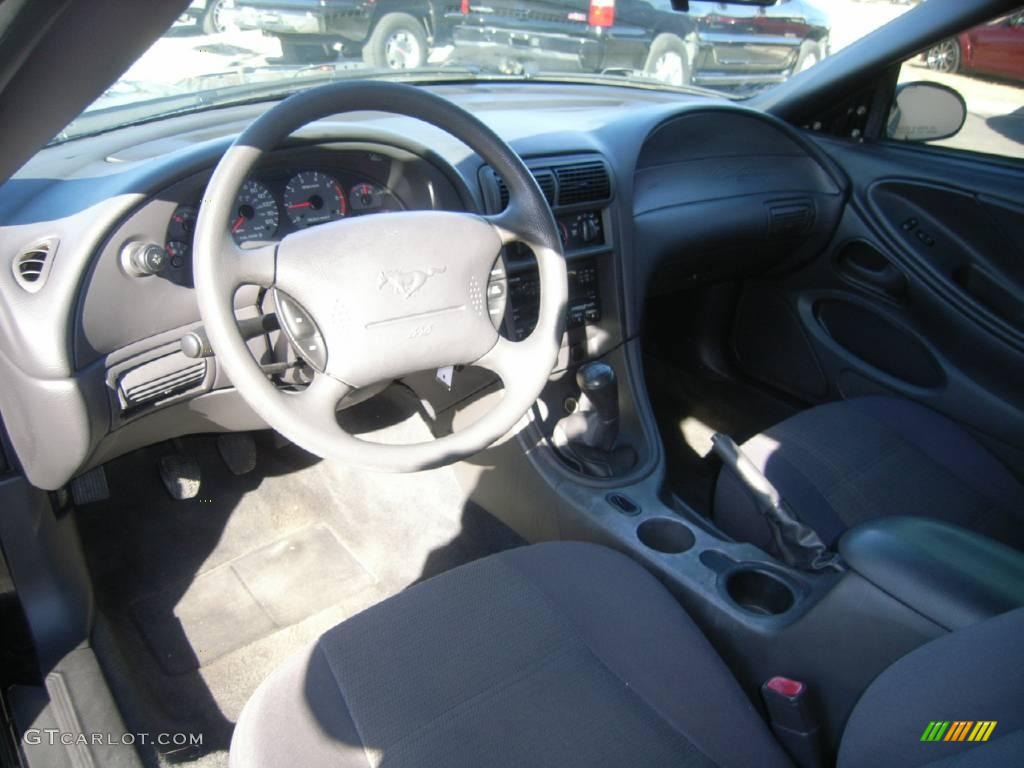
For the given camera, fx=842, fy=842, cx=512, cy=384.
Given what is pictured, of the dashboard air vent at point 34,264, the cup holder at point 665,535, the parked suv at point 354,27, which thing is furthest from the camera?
the parked suv at point 354,27

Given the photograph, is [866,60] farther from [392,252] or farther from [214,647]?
[214,647]

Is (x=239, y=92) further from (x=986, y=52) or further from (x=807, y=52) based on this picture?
(x=807, y=52)

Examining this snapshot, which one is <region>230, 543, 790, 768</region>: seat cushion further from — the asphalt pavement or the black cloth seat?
the asphalt pavement

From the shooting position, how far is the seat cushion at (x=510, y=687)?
114cm

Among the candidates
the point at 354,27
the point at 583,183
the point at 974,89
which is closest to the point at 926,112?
the point at 974,89

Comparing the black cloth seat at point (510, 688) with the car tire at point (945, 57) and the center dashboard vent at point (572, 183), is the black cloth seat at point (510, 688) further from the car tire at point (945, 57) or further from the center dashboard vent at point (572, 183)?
the car tire at point (945, 57)

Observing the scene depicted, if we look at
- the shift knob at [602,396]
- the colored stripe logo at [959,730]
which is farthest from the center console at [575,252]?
the colored stripe logo at [959,730]

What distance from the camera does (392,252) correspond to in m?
1.35

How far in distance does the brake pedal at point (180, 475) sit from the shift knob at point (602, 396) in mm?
1077

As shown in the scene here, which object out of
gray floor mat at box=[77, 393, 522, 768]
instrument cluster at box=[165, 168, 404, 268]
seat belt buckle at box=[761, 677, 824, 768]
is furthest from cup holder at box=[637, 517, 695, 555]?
instrument cluster at box=[165, 168, 404, 268]

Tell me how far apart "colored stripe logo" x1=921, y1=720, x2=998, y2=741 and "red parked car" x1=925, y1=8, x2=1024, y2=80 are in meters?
2.06

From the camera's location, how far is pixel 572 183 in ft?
6.73

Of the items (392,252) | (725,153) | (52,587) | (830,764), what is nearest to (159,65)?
(392,252)

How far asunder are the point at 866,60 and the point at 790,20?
1355mm
